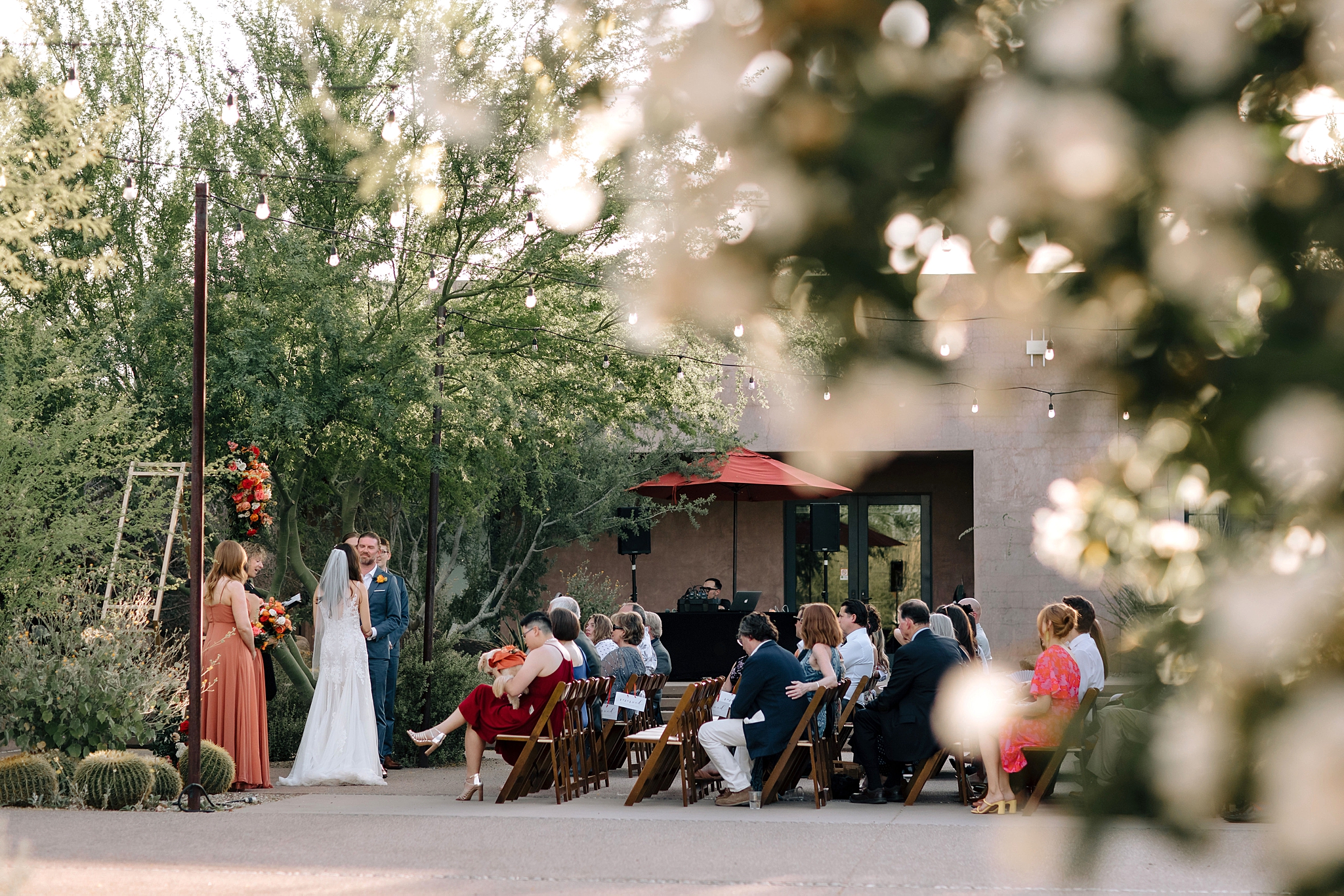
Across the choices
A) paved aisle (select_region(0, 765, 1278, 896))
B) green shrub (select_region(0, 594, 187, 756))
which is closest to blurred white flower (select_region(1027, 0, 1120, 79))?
paved aisle (select_region(0, 765, 1278, 896))

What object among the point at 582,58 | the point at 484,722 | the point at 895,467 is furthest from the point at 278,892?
the point at 895,467

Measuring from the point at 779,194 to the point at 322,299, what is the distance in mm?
10410

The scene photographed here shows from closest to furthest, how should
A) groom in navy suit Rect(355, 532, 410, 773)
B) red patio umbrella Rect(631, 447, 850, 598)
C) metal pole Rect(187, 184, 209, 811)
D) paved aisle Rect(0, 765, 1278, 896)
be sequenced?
paved aisle Rect(0, 765, 1278, 896), metal pole Rect(187, 184, 209, 811), groom in navy suit Rect(355, 532, 410, 773), red patio umbrella Rect(631, 447, 850, 598)

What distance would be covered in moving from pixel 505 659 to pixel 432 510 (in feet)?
8.53

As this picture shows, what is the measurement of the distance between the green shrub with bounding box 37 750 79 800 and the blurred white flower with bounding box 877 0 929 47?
8.98 m

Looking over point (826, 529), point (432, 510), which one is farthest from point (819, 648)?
point (826, 529)

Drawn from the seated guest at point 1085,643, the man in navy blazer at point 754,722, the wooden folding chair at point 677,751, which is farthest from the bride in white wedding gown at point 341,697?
the seated guest at point 1085,643

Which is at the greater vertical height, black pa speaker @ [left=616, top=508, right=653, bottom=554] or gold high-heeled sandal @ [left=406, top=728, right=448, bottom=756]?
black pa speaker @ [left=616, top=508, right=653, bottom=554]

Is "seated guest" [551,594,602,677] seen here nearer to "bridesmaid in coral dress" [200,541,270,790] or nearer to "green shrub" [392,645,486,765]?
"green shrub" [392,645,486,765]

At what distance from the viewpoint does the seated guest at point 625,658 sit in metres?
11.4

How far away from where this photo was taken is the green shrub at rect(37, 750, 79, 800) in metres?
8.70

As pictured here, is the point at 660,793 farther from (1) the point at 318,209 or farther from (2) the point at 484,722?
(1) the point at 318,209

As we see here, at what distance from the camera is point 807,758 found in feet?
31.9

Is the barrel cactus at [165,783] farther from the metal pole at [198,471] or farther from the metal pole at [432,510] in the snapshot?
the metal pole at [432,510]
